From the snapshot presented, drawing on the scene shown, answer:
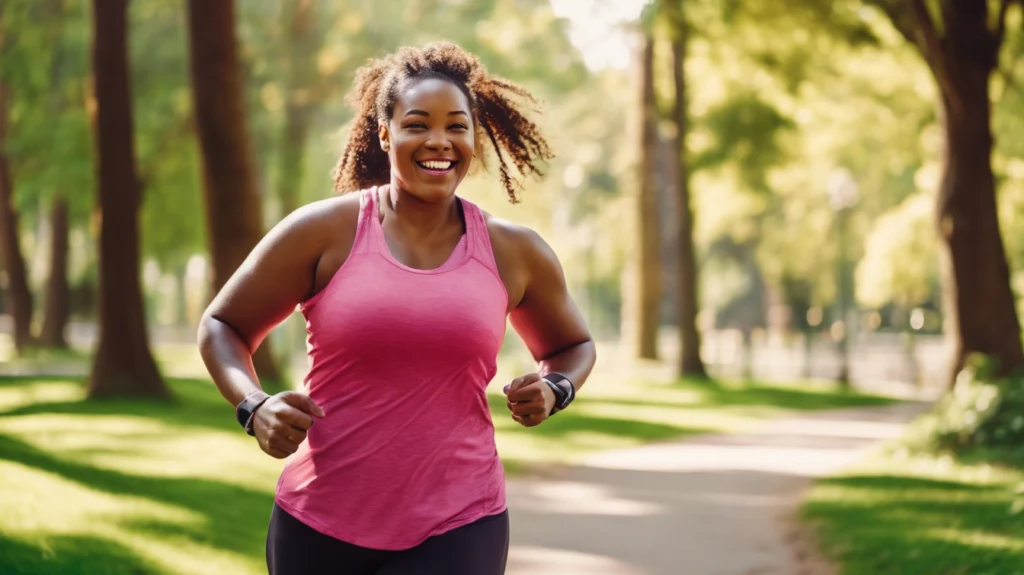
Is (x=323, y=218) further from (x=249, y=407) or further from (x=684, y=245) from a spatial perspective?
(x=684, y=245)

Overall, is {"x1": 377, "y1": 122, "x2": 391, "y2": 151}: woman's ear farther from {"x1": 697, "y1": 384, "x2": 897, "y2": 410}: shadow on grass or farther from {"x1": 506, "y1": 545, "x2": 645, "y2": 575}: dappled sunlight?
{"x1": 697, "y1": 384, "x2": 897, "y2": 410}: shadow on grass

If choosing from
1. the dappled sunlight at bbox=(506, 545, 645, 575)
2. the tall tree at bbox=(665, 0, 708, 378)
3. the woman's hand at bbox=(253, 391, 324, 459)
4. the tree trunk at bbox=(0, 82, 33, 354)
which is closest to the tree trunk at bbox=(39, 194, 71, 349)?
the tree trunk at bbox=(0, 82, 33, 354)

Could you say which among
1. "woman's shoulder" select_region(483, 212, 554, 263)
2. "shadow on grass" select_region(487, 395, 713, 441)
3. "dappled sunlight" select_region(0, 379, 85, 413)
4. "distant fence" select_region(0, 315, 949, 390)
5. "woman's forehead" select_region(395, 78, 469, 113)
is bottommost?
"distant fence" select_region(0, 315, 949, 390)

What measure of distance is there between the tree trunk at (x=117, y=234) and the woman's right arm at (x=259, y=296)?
48.3ft

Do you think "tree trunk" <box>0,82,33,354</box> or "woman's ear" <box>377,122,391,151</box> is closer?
"woman's ear" <box>377,122,391,151</box>

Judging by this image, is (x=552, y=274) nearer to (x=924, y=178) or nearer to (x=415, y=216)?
A: (x=415, y=216)

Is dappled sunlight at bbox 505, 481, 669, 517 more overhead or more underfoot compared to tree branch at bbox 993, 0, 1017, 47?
more underfoot

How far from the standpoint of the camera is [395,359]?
9.83 feet

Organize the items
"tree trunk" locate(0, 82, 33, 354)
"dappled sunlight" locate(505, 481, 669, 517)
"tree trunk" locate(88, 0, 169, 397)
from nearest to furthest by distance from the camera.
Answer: "dappled sunlight" locate(505, 481, 669, 517)
"tree trunk" locate(88, 0, 169, 397)
"tree trunk" locate(0, 82, 33, 354)

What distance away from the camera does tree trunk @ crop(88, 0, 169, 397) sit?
57.2ft

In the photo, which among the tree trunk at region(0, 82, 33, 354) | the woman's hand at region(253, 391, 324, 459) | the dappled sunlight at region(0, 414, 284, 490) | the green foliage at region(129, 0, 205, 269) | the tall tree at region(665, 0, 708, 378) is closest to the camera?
the woman's hand at region(253, 391, 324, 459)

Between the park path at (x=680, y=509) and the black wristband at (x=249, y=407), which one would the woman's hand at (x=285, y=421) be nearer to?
the black wristband at (x=249, y=407)

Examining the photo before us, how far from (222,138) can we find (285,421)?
49.7ft

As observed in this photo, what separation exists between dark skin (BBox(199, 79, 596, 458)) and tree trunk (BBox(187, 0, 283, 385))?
46.4 feet
